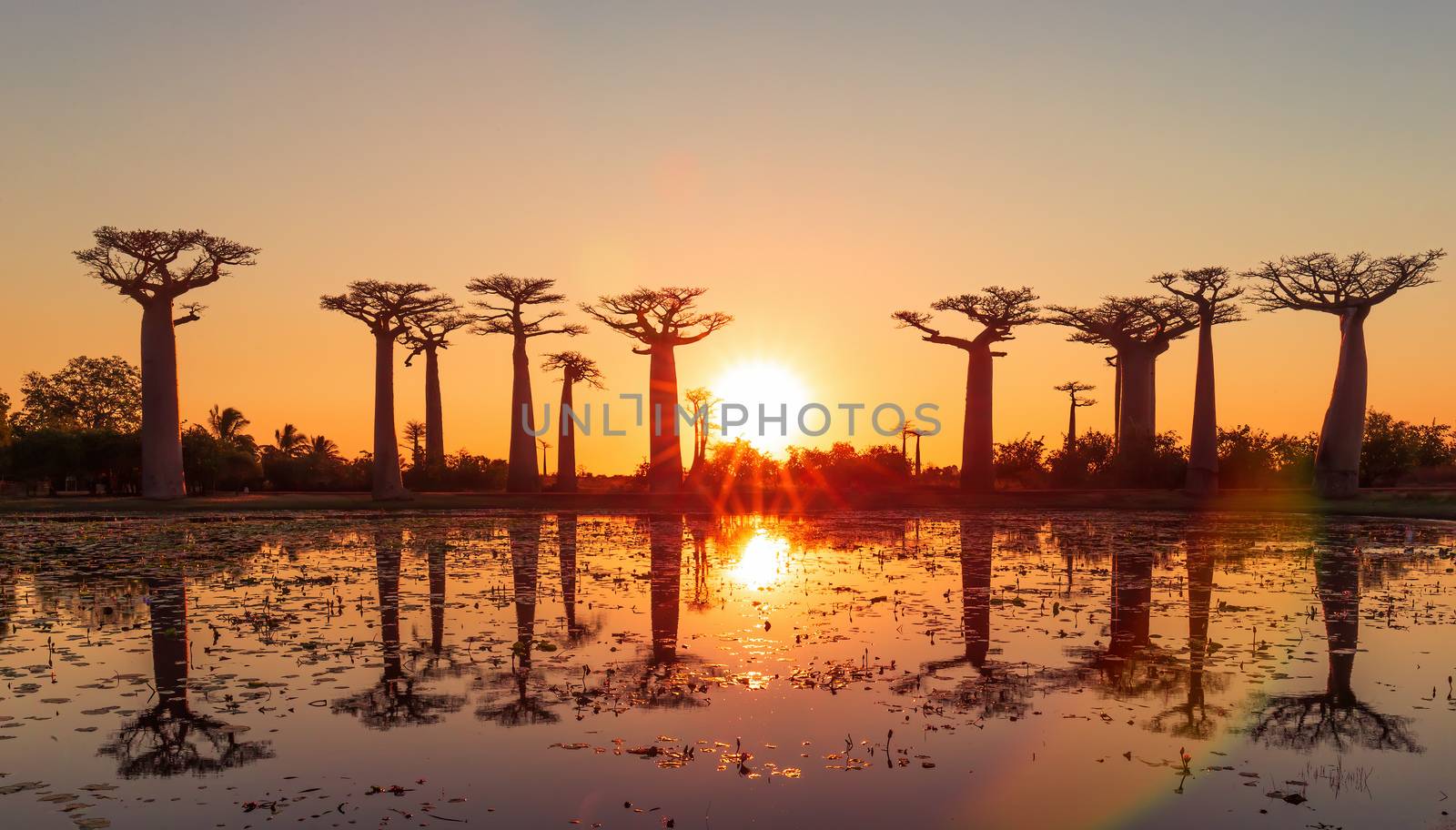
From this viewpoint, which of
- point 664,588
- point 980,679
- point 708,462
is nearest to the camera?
point 980,679

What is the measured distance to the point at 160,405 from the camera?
1845 inches

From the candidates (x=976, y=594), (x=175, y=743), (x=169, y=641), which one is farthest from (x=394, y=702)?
(x=976, y=594)

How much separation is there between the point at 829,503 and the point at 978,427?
403 inches

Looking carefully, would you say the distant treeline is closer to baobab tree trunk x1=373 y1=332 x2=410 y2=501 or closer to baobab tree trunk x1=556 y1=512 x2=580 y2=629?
baobab tree trunk x1=373 y1=332 x2=410 y2=501

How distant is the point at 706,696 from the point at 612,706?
2.87 feet

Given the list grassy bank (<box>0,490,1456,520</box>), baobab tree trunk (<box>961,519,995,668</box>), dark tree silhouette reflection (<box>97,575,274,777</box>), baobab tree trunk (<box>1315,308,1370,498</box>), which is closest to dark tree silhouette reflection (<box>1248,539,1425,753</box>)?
baobab tree trunk (<box>961,519,995,668</box>)

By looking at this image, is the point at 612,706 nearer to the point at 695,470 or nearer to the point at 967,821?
the point at 967,821

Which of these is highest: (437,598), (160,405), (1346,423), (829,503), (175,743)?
(160,405)

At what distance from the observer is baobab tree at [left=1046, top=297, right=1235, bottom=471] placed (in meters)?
55.2

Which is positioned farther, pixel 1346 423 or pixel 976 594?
pixel 1346 423

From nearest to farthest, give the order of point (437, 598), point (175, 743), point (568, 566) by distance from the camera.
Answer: point (175, 743) < point (437, 598) < point (568, 566)

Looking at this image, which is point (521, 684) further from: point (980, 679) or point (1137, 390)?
point (1137, 390)

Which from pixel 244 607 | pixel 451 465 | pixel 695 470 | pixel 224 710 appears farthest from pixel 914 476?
pixel 224 710

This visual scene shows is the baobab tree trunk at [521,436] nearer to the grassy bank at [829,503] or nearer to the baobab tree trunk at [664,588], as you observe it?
the grassy bank at [829,503]
